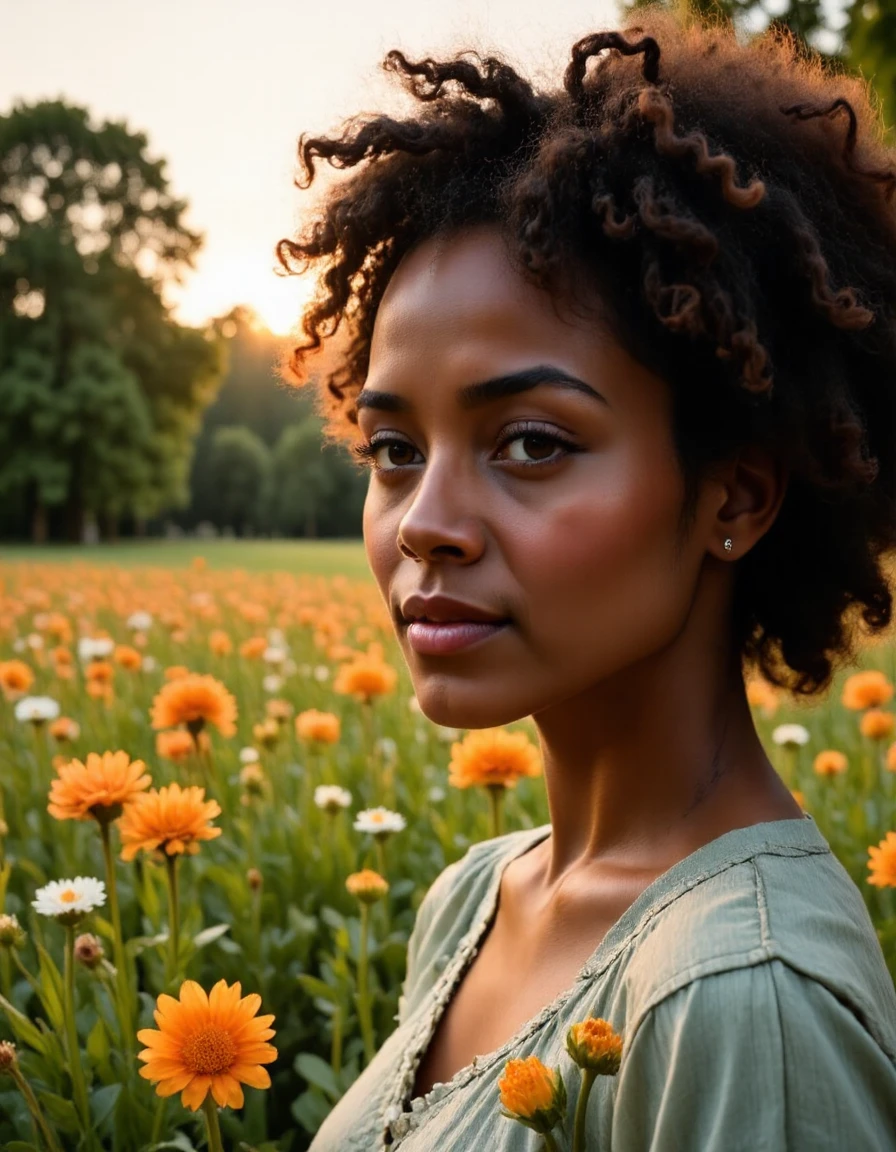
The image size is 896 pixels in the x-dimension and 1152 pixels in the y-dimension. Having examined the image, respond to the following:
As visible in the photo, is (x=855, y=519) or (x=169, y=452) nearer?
(x=855, y=519)

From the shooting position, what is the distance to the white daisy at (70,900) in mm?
1570

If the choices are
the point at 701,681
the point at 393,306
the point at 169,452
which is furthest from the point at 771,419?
the point at 169,452

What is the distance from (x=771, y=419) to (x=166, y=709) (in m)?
1.59

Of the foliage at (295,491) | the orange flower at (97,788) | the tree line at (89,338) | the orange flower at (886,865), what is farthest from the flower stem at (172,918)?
the foliage at (295,491)

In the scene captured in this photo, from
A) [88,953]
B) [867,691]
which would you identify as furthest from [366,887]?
[867,691]

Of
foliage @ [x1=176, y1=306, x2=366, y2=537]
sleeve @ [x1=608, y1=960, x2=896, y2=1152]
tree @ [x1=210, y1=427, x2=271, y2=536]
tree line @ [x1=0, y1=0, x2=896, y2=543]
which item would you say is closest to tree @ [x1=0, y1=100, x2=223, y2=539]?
tree line @ [x1=0, y1=0, x2=896, y2=543]

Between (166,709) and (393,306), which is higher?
(393,306)

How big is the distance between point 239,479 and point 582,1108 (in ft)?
169

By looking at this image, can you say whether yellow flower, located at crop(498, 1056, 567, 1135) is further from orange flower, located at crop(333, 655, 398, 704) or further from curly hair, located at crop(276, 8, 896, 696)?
orange flower, located at crop(333, 655, 398, 704)

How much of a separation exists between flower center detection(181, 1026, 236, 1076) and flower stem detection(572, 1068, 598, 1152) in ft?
1.25

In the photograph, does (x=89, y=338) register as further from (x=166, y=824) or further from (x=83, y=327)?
(x=166, y=824)

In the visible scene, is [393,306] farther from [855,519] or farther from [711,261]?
[855,519]

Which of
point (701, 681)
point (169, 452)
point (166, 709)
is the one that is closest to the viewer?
point (701, 681)

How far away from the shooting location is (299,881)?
99.3 inches
